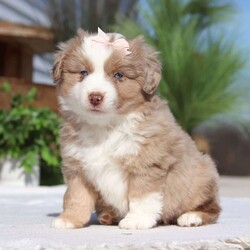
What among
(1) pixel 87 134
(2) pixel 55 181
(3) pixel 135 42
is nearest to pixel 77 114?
(1) pixel 87 134

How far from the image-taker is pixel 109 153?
2742 millimetres

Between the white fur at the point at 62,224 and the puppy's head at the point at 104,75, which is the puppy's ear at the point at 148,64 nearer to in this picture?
the puppy's head at the point at 104,75

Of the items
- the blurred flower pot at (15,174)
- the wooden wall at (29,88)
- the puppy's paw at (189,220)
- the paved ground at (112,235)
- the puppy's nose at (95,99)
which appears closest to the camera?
the paved ground at (112,235)

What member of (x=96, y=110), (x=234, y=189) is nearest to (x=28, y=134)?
(x=234, y=189)

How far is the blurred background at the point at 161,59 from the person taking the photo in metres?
6.40

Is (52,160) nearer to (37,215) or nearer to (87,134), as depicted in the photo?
(37,215)

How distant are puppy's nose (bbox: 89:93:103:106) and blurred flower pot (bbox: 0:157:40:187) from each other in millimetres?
3702

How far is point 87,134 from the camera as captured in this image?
2.82 m

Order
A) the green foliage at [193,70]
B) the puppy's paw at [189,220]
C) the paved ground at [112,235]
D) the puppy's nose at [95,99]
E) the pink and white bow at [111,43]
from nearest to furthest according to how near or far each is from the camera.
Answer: the paved ground at [112,235] → the puppy's nose at [95,99] → the pink and white bow at [111,43] → the puppy's paw at [189,220] → the green foliage at [193,70]

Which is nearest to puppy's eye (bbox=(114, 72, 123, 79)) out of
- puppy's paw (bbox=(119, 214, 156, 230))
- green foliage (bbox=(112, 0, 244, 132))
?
puppy's paw (bbox=(119, 214, 156, 230))

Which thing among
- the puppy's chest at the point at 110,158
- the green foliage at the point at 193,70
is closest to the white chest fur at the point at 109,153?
the puppy's chest at the point at 110,158

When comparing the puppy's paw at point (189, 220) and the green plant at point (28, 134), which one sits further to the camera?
the green plant at point (28, 134)

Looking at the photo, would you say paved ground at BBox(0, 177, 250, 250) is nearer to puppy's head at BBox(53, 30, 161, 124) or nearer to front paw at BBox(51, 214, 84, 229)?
front paw at BBox(51, 214, 84, 229)

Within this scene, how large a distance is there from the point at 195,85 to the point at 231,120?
76 cm
